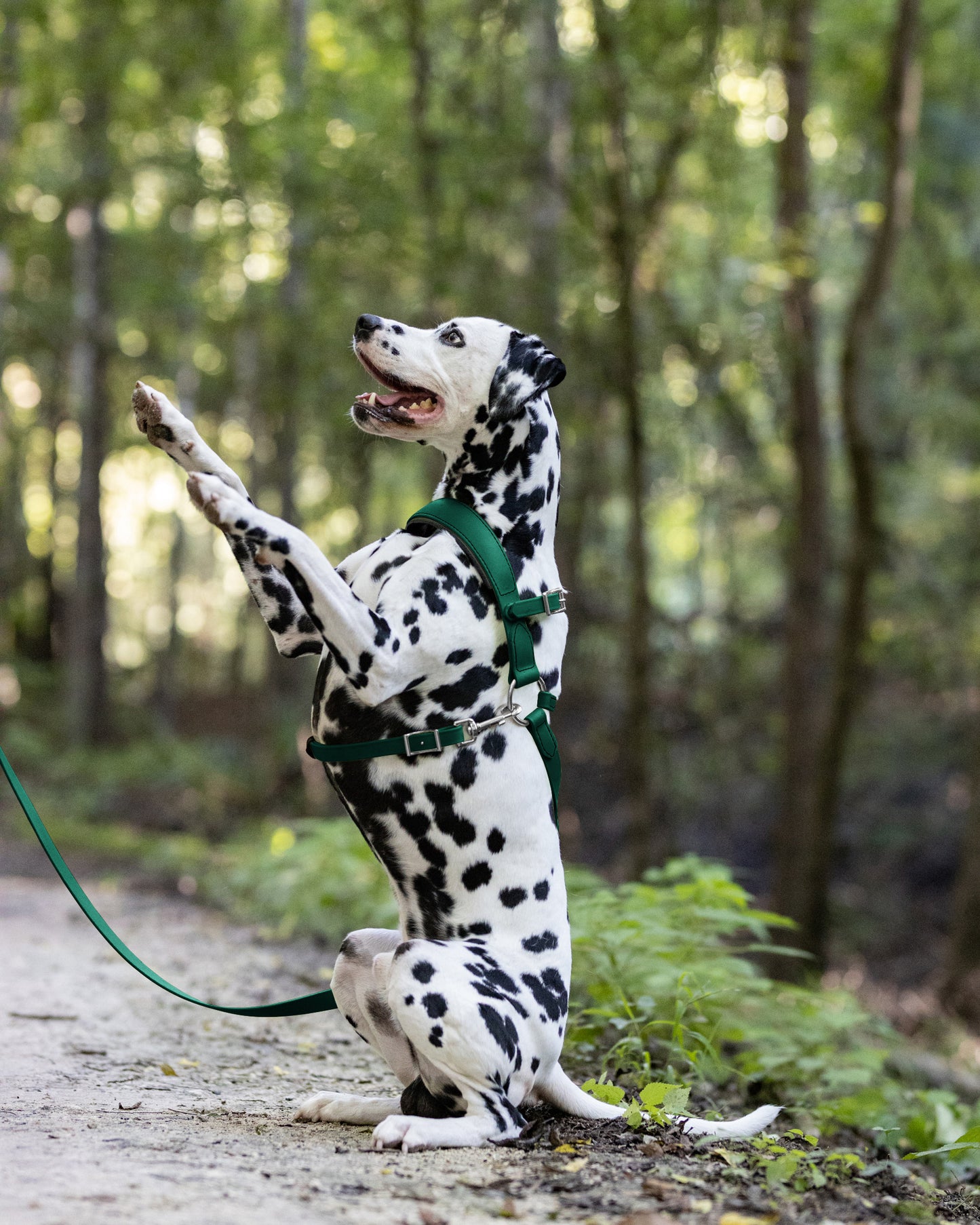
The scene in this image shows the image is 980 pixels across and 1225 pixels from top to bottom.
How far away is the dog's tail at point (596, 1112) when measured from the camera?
3.64 metres

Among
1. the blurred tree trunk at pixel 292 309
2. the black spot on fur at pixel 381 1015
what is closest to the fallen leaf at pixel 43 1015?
the black spot on fur at pixel 381 1015

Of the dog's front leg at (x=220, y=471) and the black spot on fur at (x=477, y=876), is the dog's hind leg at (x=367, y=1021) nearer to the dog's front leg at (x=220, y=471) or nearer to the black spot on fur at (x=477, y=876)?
the black spot on fur at (x=477, y=876)

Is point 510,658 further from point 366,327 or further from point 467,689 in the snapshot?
point 366,327

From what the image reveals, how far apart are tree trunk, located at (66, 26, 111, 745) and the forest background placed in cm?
7

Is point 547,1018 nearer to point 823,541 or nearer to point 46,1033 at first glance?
point 46,1033

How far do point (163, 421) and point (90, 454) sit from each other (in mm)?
17591

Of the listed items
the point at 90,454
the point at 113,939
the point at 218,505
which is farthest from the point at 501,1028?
the point at 90,454

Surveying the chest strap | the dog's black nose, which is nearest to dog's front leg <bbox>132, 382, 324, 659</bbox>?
the chest strap

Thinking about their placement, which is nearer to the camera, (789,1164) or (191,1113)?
(789,1164)

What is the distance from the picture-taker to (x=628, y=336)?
952 cm

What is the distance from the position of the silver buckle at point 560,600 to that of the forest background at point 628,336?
5.03 m

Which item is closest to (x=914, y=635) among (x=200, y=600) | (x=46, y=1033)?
(x=46, y=1033)

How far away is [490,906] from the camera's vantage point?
3469 millimetres

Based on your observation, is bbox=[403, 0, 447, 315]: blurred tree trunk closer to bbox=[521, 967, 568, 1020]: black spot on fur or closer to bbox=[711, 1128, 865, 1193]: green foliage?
bbox=[521, 967, 568, 1020]: black spot on fur
